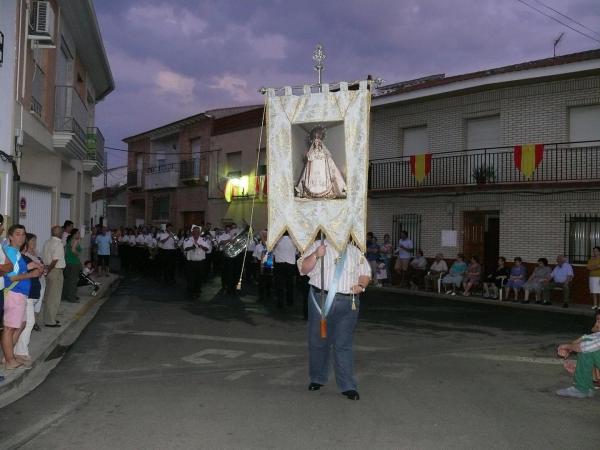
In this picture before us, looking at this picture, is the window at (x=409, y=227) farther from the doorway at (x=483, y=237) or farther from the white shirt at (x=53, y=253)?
the white shirt at (x=53, y=253)

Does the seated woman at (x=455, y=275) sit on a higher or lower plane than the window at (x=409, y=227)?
lower

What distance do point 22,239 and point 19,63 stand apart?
5.13 meters

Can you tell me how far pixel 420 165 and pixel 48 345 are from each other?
1467cm

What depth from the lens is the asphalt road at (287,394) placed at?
4.84 m

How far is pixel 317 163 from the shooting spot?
6840 millimetres

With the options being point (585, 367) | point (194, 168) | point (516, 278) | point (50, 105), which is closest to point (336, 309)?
point (585, 367)

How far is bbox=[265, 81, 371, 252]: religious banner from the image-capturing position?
6.57m

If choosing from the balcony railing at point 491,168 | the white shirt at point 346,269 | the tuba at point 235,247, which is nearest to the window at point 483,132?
the balcony railing at point 491,168

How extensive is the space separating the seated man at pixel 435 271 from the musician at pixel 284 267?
23.8ft

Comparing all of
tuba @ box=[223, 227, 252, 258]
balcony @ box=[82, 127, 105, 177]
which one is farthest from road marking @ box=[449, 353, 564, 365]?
balcony @ box=[82, 127, 105, 177]

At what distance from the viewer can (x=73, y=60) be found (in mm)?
17062

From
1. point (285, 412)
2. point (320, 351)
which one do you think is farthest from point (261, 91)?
point (285, 412)

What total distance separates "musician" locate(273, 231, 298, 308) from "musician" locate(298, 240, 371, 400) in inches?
260

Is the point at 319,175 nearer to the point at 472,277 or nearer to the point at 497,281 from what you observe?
the point at 497,281
